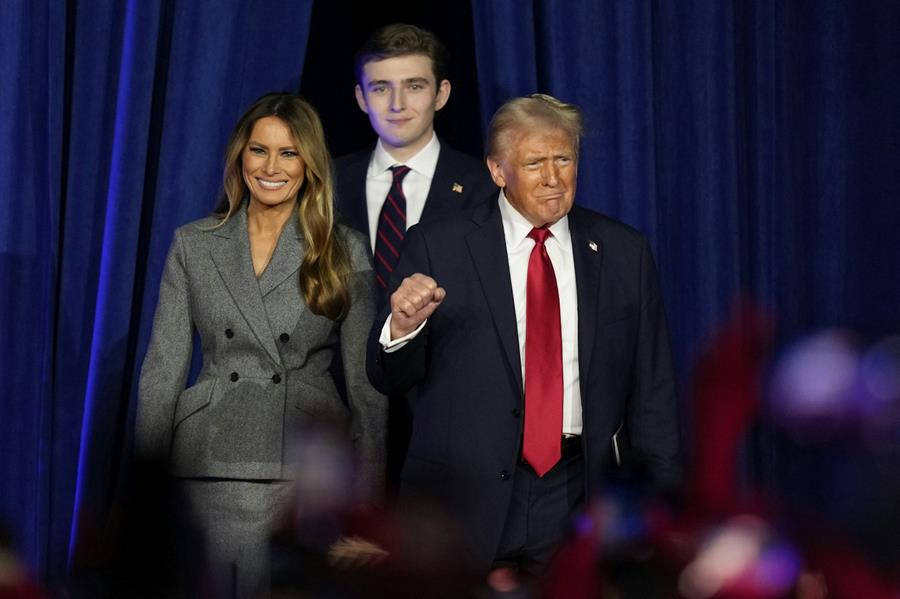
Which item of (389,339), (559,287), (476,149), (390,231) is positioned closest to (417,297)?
(389,339)

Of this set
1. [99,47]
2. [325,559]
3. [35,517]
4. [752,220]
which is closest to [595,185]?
[752,220]

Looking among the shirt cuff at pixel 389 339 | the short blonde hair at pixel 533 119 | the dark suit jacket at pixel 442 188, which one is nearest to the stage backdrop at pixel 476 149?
the dark suit jacket at pixel 442 188

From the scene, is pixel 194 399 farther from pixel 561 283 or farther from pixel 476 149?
pixel 476 149

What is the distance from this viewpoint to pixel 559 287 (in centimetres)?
187

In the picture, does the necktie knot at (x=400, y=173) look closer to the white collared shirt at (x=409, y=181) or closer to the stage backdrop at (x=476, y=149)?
the white collared shirt at (x=409, y=181)

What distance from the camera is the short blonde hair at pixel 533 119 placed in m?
1.87

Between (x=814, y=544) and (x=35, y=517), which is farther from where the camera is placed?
(x=35, y=517)

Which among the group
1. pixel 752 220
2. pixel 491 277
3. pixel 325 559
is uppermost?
pixel 752 220

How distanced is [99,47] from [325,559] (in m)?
2.37

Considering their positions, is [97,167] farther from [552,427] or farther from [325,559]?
[325,559]

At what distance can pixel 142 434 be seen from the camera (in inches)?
75.8

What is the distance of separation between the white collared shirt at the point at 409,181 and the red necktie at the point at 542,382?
635 mm

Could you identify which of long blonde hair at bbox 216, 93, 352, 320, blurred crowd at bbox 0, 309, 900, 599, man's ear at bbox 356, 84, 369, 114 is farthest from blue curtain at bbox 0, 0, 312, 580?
blurred crowd at bbox 0, 309, 900, 599

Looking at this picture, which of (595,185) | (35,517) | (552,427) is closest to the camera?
(552,427)
